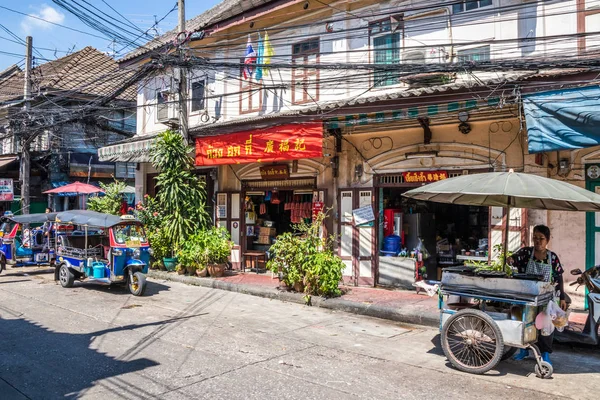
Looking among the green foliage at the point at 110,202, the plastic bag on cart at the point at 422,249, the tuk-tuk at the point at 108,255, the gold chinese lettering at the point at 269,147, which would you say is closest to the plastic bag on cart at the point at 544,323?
the plastic bag on cart at the point at 422,249

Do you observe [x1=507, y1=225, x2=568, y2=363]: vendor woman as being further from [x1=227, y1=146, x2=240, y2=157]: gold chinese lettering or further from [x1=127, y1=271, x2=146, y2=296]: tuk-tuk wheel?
[x1=227, y1=146, x2=240, y2=157]: gold chinese lettering

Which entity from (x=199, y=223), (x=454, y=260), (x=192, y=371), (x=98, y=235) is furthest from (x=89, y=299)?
(x=454, y=260)

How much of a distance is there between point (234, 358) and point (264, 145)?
275 inches

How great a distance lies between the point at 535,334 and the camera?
20.1 ft

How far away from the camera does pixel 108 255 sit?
456 inches

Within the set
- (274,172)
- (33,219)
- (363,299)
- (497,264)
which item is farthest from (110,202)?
(497,264)

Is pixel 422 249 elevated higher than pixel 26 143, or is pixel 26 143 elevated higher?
pixel 26 143

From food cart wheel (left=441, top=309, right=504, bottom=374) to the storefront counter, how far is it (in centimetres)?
512

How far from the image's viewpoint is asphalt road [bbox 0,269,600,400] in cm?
531

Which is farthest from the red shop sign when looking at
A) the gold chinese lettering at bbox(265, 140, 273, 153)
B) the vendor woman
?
the vendor woman

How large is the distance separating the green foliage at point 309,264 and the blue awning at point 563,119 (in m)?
4.60

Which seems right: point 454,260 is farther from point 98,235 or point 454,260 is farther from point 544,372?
point 98,235

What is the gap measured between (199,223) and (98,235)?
2.82 m

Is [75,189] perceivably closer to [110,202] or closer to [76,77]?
[110,202]
